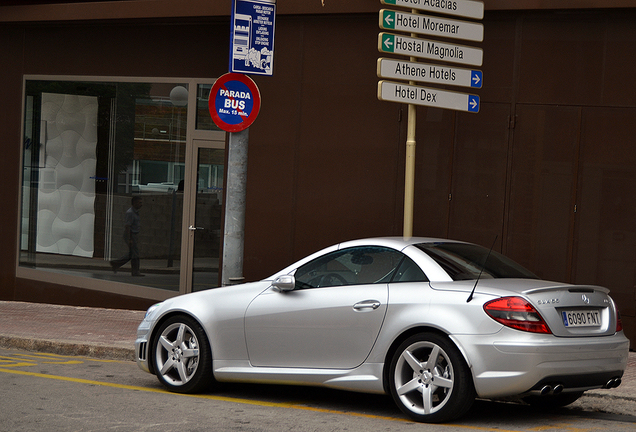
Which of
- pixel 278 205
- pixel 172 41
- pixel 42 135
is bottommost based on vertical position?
pixel 278 205

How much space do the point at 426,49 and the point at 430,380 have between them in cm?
397

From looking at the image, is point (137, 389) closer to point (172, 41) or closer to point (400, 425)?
point (400, 425)

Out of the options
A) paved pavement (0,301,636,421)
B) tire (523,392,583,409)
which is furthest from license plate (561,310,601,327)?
paved pavement (0,301,636,421)

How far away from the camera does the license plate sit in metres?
5.85

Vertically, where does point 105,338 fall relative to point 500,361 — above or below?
below

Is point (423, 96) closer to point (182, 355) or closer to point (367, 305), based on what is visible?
point (367, 305)

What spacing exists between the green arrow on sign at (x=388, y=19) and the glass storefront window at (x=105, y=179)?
5506 millimetres

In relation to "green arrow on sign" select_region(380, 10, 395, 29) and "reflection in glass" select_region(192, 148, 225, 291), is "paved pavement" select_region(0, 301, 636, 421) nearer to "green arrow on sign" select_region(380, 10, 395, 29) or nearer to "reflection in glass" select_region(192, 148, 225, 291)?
"reflection in glass" select_region(192, 148, 225, 291)

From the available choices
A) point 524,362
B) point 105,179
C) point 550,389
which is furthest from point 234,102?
point 105,179

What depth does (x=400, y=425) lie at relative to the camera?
593 cm

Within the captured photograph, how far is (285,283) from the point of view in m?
6.66

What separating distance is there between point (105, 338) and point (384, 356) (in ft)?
16.6

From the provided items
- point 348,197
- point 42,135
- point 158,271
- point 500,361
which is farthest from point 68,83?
point 500,361

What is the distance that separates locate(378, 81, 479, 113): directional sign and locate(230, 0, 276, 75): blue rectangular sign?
1573 mm
